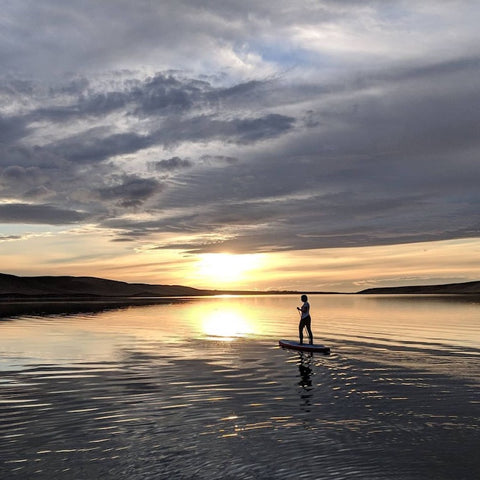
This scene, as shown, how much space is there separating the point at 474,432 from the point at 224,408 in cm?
795

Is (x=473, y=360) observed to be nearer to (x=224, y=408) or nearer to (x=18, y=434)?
(x=224, y=408)

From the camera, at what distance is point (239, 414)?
17375 millimetres

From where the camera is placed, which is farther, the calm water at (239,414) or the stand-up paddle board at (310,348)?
the stand-up paddle board at (310,348)

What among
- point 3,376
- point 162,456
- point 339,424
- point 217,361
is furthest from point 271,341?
point 162,456

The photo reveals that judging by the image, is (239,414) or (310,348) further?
(310,348)

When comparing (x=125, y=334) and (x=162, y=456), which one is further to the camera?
(x=125, y=334)

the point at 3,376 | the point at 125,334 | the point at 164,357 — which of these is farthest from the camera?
the point at 125,334

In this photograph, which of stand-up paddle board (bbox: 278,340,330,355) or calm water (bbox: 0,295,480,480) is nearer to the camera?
calm water (bbox: 0,295,480,480)

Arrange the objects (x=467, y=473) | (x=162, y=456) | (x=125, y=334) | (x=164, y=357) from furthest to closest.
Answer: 1. (x=125, y=334)
2. (x=164, y=357)
3. (x=162, y=456)
4. (x=467, y=473)

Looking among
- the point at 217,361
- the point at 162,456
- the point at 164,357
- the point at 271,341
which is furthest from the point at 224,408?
the point at 271,341

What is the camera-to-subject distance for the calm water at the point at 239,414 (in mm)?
12223

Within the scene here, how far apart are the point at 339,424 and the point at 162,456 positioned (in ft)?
18.7

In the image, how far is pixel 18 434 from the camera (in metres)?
15.1

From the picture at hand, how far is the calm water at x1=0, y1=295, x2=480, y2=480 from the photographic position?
12.2m
